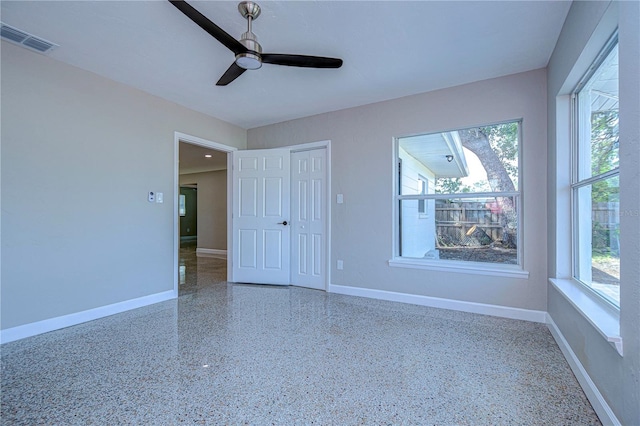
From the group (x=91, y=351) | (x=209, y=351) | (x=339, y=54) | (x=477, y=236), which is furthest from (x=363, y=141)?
(x=91, y=351)

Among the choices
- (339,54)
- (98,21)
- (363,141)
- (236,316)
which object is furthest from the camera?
(363,141)

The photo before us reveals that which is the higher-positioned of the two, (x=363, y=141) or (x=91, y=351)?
(x=363, y=141)

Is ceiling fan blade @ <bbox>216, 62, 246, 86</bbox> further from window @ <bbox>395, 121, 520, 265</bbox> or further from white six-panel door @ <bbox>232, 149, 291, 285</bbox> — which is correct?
window @ <bbox>395, 121, 520, 265</bbox>

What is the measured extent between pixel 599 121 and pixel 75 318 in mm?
4632

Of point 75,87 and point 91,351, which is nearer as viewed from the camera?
point 91,351

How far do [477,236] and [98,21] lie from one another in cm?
392

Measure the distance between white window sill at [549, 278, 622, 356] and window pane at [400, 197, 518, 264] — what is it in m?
0.77

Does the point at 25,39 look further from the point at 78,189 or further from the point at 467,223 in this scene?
the point at 467,223

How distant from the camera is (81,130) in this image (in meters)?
2.93

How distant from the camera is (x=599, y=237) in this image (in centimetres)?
196

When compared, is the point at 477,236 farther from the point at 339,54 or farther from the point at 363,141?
the point at 339,54

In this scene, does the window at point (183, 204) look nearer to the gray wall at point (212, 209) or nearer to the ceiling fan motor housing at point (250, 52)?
the gray wall at point (212, 209)

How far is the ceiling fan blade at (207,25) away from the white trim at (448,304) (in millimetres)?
3021

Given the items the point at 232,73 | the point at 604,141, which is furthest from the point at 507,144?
Answer: the point at 232,73
